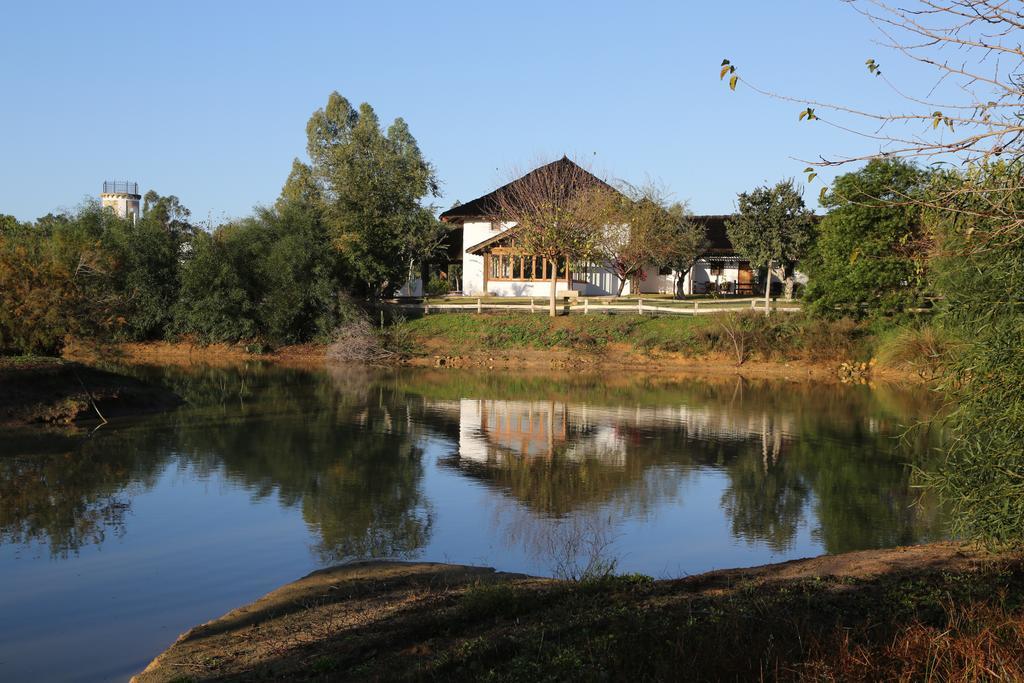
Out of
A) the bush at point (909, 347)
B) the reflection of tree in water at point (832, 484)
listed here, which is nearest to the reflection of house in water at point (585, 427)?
the reflection of tree in water at point (832, 484)

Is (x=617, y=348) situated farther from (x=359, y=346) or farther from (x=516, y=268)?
(x=516, y=268)

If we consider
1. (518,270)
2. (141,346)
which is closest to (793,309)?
(518,270)

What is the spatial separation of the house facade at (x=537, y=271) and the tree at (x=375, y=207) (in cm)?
503

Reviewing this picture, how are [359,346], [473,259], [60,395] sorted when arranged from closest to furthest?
[60,395] < [359,346] < [473,259]

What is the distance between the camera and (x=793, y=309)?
4828 cm

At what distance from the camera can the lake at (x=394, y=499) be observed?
40.8 feet

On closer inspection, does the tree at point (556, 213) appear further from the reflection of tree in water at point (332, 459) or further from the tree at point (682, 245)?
the reflection of tree in water at point (332, 459)

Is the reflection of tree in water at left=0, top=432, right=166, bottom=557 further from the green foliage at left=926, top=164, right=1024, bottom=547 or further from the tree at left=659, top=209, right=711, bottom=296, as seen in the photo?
the tree at left=659, top=209, right=711, bottom=296

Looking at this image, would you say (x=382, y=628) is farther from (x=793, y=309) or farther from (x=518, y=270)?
(x=518, y=270)

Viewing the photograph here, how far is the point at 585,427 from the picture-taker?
1090 inches

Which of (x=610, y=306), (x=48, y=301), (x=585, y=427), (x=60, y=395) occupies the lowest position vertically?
(x=585, y=427)

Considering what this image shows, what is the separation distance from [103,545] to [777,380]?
3250 centimetres

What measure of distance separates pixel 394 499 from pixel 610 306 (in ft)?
114

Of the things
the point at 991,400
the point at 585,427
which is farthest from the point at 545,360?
the point at 991,400
